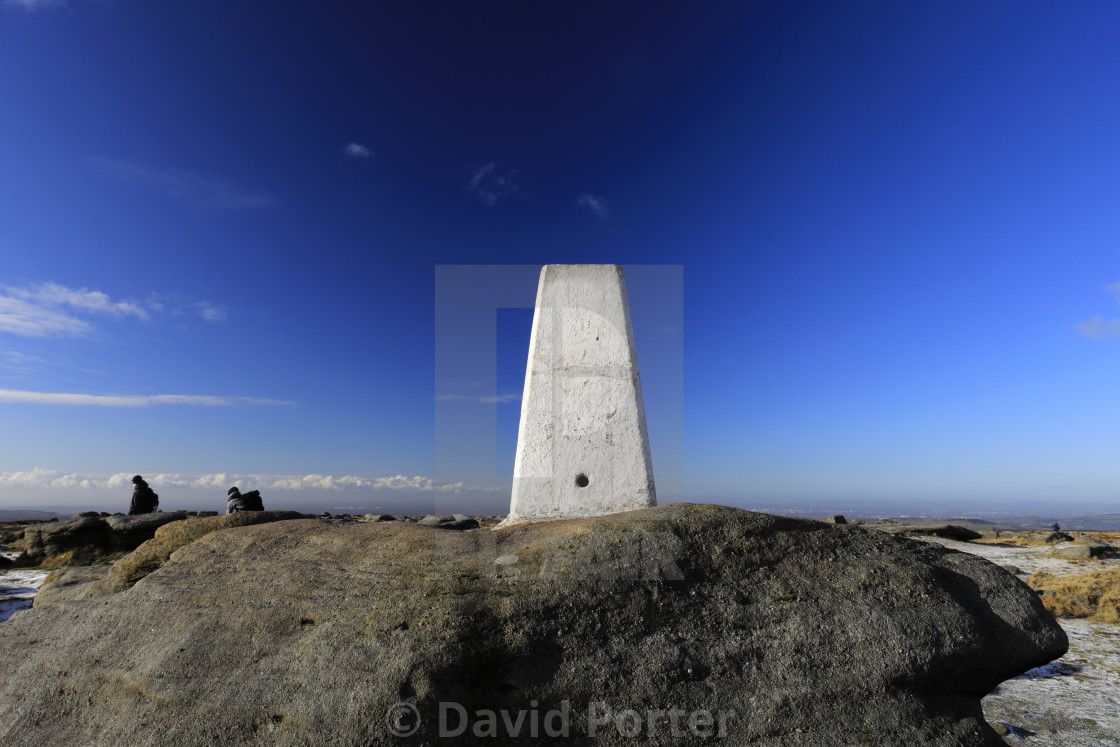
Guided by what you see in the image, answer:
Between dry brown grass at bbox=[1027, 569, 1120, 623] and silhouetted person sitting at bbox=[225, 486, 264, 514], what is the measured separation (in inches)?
488

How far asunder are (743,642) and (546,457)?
9.86 feet

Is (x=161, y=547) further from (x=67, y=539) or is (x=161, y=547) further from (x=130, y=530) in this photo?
(x=67, y=539)

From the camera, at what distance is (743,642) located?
139 inches

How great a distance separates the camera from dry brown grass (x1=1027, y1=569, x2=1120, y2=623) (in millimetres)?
7691

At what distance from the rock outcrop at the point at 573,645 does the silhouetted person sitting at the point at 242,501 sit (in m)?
4.88

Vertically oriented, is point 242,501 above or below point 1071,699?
above

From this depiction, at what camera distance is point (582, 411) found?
616 cm

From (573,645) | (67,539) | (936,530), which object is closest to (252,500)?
(67,539)

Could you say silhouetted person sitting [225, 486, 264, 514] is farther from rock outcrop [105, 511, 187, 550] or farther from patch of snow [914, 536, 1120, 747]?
patch of snow [914, 536, 1120, 747]

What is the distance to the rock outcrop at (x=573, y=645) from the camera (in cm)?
321

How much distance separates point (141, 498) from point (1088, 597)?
18.9 metres

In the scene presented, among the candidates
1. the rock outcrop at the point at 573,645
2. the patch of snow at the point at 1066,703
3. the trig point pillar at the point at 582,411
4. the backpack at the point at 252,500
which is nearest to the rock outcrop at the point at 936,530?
the patch of snow at the point at 1066,703

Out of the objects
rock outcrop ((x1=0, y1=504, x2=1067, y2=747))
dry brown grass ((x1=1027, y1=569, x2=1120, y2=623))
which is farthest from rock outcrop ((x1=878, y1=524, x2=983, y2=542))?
rock outcrop ((x1=0, y1=504, x2=1067, y2=747))

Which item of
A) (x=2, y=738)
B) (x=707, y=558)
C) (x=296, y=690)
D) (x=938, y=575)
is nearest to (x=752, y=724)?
(x=707, y=558)
